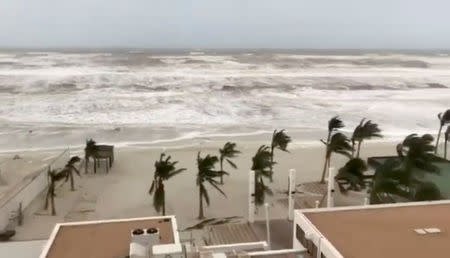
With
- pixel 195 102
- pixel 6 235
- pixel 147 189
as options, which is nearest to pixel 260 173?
pixel 147 189

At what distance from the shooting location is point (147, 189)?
943 inches

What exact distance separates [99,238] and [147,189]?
12.2 metres

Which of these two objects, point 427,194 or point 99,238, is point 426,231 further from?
point 99,238

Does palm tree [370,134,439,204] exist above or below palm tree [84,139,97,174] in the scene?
above

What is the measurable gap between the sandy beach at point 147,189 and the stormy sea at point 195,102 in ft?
17.9

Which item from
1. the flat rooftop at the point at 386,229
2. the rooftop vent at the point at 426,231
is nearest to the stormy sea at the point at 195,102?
the flat rooftop at the point at 386,229

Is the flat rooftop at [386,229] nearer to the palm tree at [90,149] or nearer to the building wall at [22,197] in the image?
the building wall at [22,197]

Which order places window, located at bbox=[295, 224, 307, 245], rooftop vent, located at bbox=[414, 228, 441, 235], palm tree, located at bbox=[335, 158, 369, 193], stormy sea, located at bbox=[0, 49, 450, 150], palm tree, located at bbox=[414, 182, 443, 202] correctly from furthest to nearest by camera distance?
stormy sea, located at bbox=[0, 49, 450, 150] → palm tree, located at bbox=[335, 158, 369, 193] → palm tree, located at bbox=[414, 182, 443, 202] → window, located at bbox=[295, 224, 307, 245] → rooftop vent, located at bbox=[414, 228, 441, 235]

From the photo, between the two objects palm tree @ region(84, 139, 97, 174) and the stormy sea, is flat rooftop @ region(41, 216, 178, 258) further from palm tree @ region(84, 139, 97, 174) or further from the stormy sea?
the stormy sea

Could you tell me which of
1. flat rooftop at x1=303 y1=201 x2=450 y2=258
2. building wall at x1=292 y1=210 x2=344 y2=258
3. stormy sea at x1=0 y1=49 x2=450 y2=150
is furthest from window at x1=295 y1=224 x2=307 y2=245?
stormy sea at x1=0 y1=49 x2=450 y2=150

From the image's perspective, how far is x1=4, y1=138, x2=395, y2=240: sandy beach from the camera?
2061cm

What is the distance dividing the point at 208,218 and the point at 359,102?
4094 cm

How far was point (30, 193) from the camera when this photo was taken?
20875mm

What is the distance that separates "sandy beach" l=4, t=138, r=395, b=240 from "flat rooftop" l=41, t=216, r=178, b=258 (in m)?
6.73
